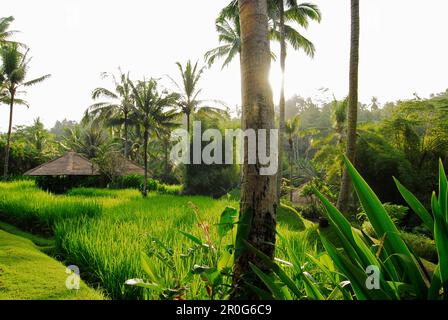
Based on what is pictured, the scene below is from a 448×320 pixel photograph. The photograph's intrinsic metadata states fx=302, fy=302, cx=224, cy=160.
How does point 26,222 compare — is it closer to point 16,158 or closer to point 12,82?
point 12,82

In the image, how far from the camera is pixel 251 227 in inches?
82.0

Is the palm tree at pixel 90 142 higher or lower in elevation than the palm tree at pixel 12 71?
lower

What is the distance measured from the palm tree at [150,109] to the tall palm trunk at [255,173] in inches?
545

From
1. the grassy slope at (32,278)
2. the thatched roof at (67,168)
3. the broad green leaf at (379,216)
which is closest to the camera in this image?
the broad green leaf at (379,216)

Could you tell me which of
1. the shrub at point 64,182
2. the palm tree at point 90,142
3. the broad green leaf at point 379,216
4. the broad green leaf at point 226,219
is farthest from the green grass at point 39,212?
the palm tree at point 90,142

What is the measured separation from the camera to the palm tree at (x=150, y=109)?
18219 mm

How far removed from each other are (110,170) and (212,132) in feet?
21.8

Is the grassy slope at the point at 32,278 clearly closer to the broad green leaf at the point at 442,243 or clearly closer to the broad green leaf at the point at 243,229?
the broad green leaf at the point at 243,229

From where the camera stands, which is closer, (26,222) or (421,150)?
(26,222)

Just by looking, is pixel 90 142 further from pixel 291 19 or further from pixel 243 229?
pixel 243 229

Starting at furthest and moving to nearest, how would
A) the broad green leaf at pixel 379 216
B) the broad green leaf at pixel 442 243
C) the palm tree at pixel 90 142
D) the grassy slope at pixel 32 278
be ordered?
the palm tree at pixel 90 142
the grassy slope at pixel 32 278
the broad green leaf at pixel 379 216
the broad green leaf at pixel 442 243

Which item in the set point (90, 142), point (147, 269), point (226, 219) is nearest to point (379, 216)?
point (226, 219)

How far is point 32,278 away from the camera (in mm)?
3193

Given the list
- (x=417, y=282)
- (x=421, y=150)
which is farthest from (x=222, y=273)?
(x=421, y=150)
